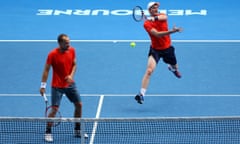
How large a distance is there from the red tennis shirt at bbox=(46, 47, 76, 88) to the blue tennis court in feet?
6.01

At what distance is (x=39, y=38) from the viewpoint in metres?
18.0

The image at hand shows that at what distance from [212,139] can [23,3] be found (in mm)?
12659

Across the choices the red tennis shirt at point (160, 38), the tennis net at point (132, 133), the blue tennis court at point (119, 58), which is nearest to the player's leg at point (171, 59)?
the red tennis shirt at point (160, 38)

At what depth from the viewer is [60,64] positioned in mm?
10656

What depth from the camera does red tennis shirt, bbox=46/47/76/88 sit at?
1061cm

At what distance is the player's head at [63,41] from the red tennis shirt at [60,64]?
0.15m

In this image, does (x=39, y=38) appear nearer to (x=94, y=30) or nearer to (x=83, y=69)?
(x=94, y=30)

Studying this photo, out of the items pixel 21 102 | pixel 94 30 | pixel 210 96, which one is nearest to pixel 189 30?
pixel 94 30

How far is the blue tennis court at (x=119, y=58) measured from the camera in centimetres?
1309

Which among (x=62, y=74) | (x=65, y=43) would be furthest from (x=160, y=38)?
(x=65, y=43)

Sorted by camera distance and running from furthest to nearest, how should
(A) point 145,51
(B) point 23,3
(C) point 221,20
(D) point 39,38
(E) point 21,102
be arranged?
(B) point 23,3, (C) point 221,20, (D) point 39,38, (A) point 145,51, (E) point 21,102

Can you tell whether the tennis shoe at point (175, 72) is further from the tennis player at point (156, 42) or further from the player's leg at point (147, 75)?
the player's leg at point (147, 75)

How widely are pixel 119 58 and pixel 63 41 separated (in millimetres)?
6050

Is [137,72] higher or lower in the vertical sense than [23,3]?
lower
